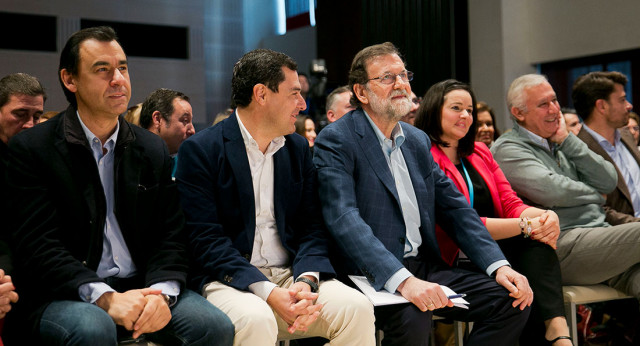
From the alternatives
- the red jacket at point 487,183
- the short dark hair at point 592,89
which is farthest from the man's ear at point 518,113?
the short dark hair at point 592,89

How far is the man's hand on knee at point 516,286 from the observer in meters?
2.51

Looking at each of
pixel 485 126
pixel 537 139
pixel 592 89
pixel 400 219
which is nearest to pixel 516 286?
pixel 400 219

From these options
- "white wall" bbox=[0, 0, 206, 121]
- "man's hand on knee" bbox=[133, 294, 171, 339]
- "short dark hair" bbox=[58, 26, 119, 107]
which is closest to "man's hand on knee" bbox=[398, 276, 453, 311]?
"man's hand on knee" bbox=[133, 294, 171, 339]

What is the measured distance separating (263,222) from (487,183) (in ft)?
3.72

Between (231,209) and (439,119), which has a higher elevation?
(439,119)

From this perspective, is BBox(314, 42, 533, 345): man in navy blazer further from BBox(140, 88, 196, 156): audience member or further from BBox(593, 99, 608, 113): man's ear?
BBox(593, 99, 608, 113): man's ear

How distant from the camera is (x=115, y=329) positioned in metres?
1.92

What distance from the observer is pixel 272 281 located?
7.95 ft

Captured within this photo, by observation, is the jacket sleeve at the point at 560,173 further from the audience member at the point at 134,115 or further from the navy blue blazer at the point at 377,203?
the audience member at the point at 134,115

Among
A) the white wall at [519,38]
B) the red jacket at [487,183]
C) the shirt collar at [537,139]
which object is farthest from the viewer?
the white wall at [519,38]

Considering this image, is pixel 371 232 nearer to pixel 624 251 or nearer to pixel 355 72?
pixel 355 72

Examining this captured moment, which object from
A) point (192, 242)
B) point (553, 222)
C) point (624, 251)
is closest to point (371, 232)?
point (192, 242)

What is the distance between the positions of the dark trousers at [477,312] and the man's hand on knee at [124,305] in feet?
2.82

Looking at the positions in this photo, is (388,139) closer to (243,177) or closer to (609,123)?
(243,177)
